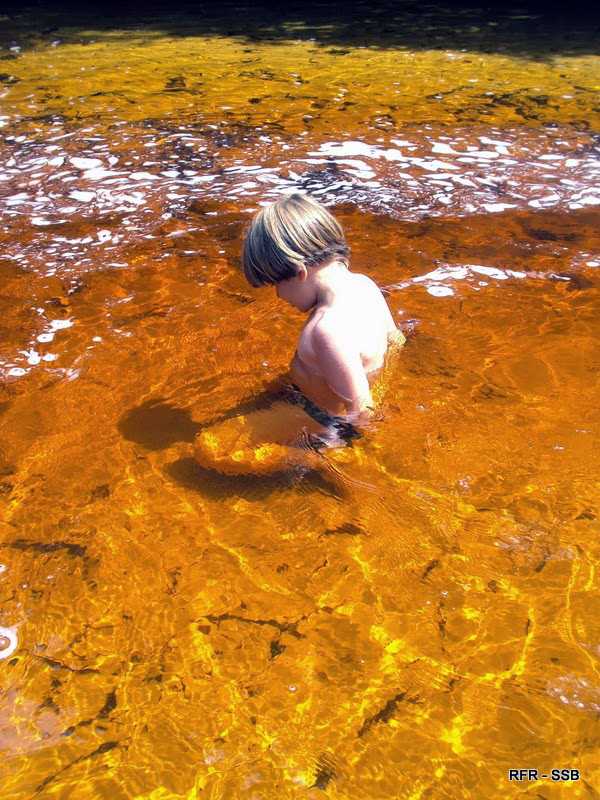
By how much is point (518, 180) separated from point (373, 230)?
140 cm

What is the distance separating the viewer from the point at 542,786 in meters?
1.80

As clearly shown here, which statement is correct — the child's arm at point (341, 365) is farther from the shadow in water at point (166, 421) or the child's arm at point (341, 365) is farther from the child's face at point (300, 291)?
the shadow in water at point (166, 421)

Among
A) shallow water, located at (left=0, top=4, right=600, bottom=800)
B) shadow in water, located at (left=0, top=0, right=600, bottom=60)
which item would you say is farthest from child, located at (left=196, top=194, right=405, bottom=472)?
shadow in water, located at (left=0, top=0, right=600, bottom=60)

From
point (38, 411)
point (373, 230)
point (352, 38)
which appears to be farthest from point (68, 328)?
point (352, 38)

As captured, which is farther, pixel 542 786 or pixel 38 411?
pixel 38 411

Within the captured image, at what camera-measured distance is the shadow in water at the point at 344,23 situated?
9422 millimetres

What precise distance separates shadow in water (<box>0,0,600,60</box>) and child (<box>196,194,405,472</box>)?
722cm

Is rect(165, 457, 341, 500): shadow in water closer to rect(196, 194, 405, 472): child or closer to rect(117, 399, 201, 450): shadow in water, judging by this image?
rect(196, 194, 405, 472): child

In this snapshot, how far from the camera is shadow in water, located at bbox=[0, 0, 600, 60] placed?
9.42 metres

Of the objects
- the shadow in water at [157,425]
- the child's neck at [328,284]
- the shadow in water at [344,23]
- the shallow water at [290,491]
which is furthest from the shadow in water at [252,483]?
the shadow in water at [344,23]

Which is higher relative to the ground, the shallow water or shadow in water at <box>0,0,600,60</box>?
shadow in water at <box>0,0,600,60</box>

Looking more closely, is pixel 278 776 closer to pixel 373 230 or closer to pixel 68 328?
pixel 68 328

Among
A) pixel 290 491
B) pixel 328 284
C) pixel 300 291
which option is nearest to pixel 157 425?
pixel 290 491

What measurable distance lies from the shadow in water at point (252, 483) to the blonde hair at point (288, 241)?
0.73 meters
